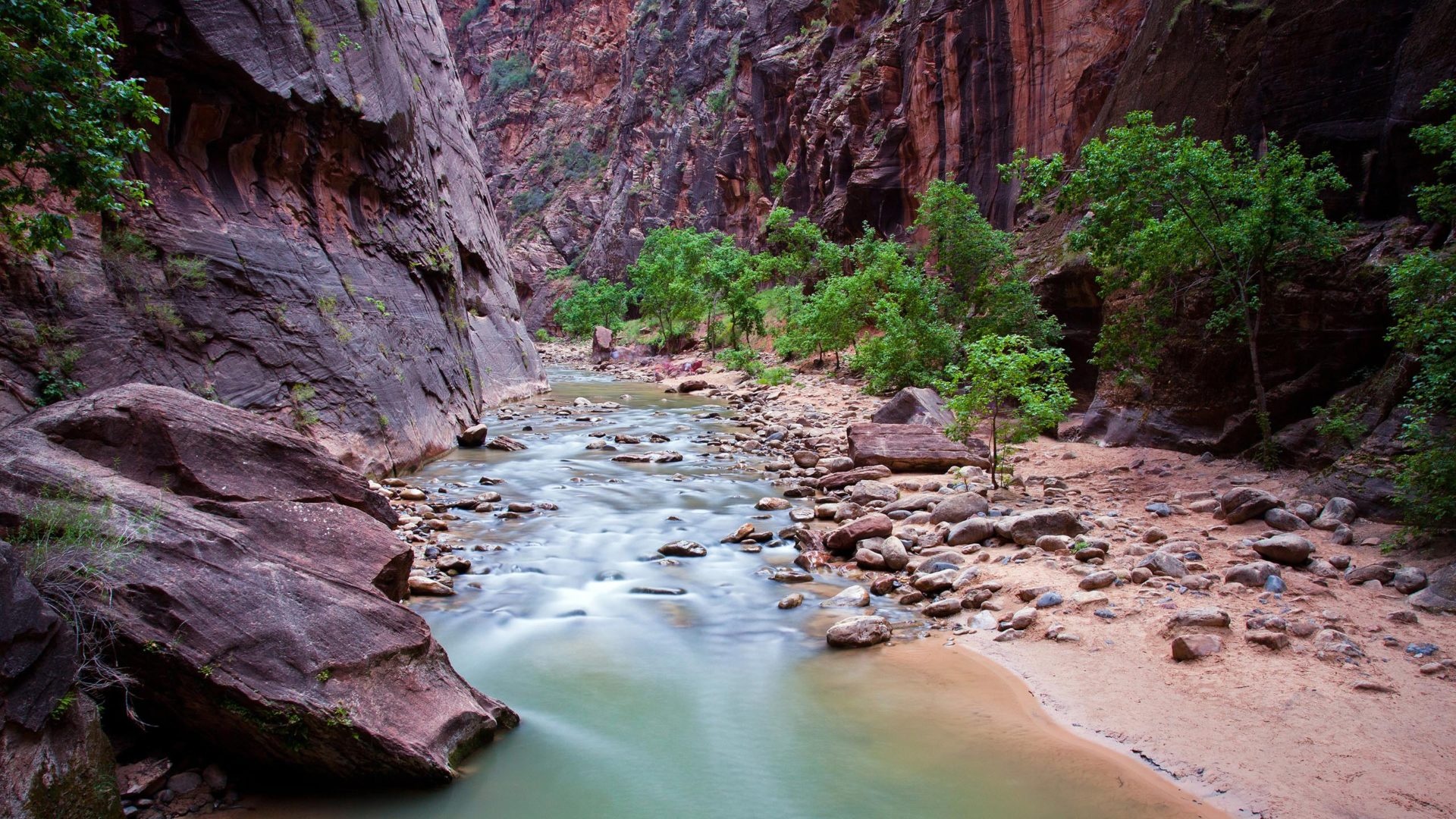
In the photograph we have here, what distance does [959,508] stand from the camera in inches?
359

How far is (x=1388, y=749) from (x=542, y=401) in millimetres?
22118

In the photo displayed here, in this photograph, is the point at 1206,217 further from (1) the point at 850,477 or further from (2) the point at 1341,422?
(1) the point at 850,477

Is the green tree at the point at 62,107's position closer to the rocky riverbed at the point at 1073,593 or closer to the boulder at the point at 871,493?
the rocky riverbed at the point at 1073,593

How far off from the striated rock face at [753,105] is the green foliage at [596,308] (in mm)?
6957

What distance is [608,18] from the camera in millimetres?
80688

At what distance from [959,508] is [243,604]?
7.40 m

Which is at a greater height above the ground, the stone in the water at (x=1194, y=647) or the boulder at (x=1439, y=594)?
the boulder at (x=1439, y=594)

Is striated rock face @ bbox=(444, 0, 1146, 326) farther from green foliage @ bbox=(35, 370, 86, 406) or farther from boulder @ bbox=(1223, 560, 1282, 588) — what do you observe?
green foliage @ bbox=(35, 370, 86, 406)

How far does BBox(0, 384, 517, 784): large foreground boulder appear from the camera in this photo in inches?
156

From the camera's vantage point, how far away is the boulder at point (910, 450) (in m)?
11.9

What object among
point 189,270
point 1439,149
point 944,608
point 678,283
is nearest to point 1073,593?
point 944,608

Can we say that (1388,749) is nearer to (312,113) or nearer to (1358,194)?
(1358,194)

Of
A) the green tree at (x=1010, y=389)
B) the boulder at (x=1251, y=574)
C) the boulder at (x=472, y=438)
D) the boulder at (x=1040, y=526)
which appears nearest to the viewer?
the boulder at (x=1251, y=574)

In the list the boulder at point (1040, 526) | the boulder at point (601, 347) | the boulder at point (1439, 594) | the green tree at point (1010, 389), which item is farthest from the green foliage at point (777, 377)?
the boulder at point (1439, 594)
